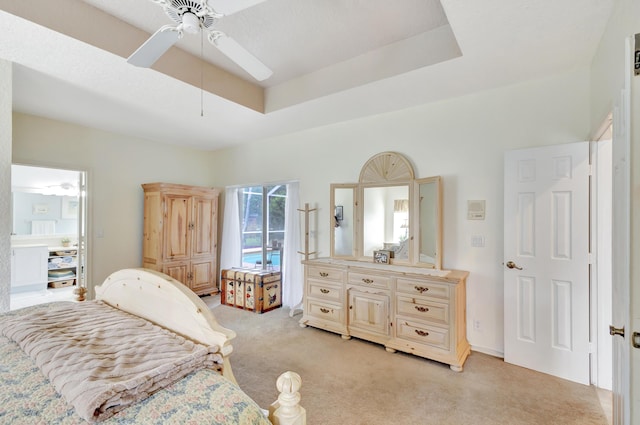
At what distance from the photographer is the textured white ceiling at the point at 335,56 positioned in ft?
6.15

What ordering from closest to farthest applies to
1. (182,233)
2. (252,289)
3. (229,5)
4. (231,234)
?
(229,5) → (252,289) → (182,233) → (231,234)

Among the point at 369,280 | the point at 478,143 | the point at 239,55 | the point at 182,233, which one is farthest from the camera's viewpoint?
the point at 182,233

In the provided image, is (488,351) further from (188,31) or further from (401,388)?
(188,31)

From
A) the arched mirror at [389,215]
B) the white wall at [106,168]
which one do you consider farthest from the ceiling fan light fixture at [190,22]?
the white wall at [106,168]

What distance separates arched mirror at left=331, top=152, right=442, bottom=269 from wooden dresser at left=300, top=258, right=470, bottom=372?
0.20m

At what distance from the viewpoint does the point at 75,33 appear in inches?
77.0

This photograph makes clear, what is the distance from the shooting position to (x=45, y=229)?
5508 millimetres

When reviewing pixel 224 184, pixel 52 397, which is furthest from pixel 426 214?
pixel 224 184

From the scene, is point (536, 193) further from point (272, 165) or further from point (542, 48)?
point (272, 165)

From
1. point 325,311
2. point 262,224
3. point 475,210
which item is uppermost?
point 475,210

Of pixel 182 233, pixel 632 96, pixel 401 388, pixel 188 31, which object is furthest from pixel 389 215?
pixel 182 233

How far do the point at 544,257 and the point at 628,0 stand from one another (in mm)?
1811

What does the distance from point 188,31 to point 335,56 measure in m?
1.48

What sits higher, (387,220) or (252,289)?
(387,220)
